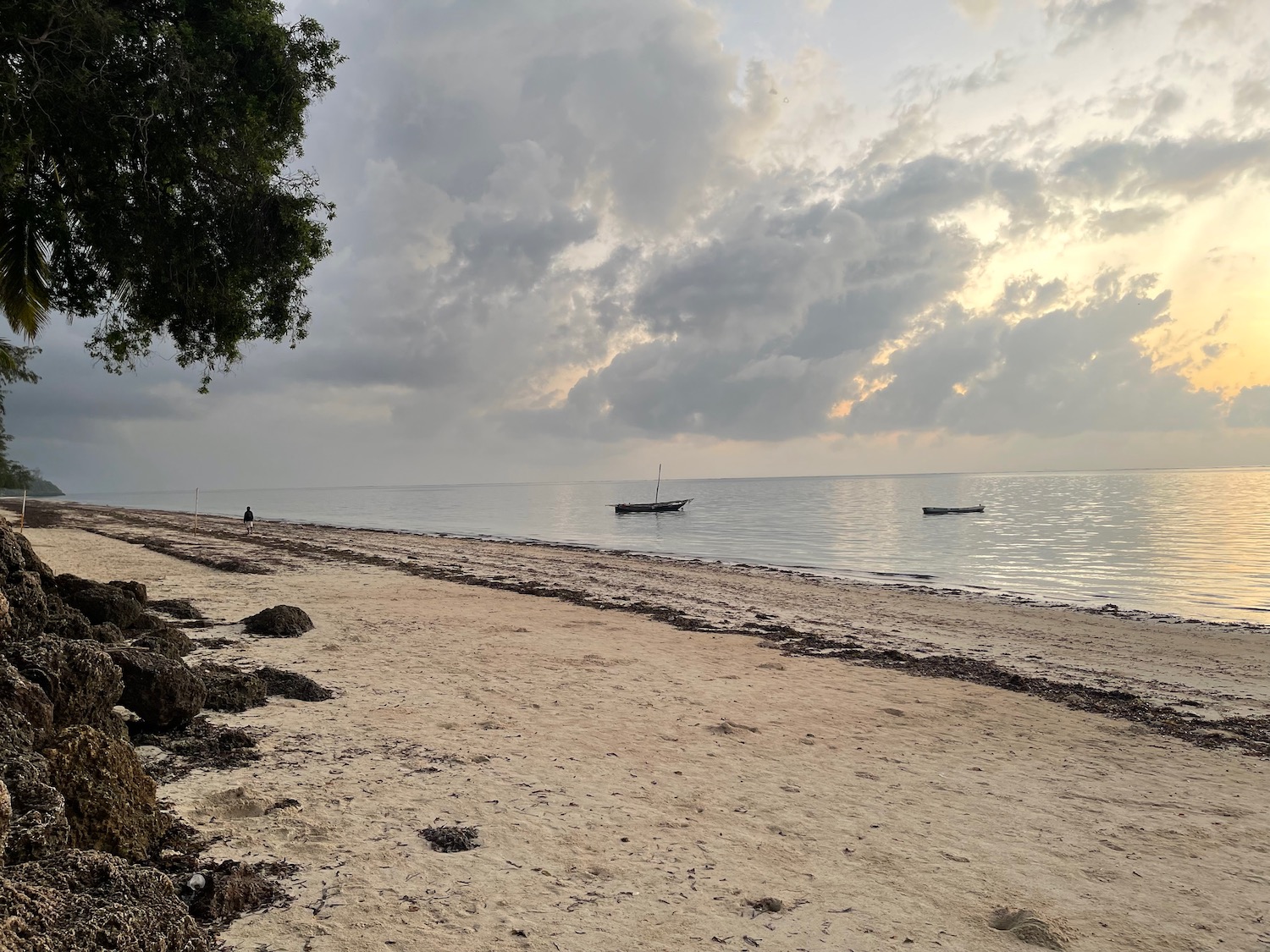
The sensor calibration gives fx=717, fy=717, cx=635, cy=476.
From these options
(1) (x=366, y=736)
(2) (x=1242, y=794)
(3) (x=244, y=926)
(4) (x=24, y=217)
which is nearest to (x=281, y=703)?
(1) (x=366, y=736)

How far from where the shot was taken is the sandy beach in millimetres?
4223

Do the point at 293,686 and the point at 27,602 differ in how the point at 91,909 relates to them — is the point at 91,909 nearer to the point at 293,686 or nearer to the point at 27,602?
the point at 27,602

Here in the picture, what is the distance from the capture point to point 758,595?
72.5ft

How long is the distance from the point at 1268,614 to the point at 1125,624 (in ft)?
19.4

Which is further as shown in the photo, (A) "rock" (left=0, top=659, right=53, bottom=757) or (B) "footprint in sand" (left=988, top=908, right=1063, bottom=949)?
(B) "footprint in sand" (left=988, top=908, right=1063, bottom=949)

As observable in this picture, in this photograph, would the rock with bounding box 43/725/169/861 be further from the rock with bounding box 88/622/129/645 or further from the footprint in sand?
the footprint in sand

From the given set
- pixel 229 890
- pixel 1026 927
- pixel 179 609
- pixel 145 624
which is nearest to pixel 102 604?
pixel 145 624

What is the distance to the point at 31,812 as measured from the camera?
328cm

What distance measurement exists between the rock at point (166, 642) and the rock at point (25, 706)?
3141 millimetres

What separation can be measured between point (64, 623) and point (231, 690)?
5.68 ft

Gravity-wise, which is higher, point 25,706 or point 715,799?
point 25,706

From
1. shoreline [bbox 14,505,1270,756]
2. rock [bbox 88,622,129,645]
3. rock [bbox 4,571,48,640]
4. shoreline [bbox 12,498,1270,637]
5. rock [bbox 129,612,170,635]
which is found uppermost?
rock [bbox 4,571,48,640]

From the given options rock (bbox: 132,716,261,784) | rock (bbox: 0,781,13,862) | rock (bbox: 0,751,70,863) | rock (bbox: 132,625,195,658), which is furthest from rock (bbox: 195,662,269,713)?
rock (bbox: 0,781,13,862)

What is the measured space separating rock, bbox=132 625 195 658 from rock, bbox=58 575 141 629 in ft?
1.56
